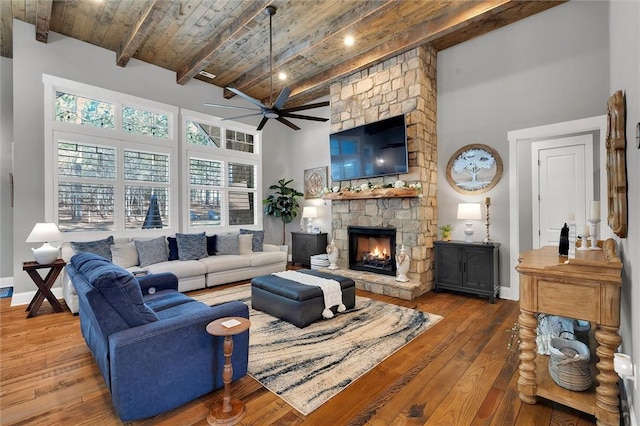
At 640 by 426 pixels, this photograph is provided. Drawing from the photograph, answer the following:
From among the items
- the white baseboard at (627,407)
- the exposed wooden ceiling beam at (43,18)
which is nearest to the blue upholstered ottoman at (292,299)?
the white baseboard at (627,407)

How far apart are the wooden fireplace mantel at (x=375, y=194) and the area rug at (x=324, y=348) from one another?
5.48 ft

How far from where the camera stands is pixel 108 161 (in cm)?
480

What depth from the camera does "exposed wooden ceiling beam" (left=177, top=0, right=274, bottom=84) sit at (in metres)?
3.41

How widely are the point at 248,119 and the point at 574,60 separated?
5.74 m

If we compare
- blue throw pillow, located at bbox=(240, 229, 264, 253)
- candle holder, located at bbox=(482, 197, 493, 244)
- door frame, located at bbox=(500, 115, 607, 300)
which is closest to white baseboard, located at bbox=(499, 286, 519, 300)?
door frame, located at bbox=(500, 115, 607, 300)

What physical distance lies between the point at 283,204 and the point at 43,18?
470cm

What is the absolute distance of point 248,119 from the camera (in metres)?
6.67

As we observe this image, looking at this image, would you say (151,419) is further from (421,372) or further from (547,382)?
(547,382)

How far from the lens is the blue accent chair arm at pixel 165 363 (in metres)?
1.68

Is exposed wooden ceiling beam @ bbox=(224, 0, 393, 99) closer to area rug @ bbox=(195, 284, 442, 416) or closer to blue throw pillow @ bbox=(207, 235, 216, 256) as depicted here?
blue throw pillow @ bbox=(207, 235, 216, 256)

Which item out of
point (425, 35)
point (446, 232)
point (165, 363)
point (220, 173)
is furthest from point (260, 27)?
point (165, 363)

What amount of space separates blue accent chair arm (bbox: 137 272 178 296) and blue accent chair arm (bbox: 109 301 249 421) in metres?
1.38

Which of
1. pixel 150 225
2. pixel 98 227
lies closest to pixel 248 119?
pixel 150 225

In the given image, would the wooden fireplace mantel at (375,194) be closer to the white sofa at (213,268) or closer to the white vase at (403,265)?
the white vase at (403,265)
